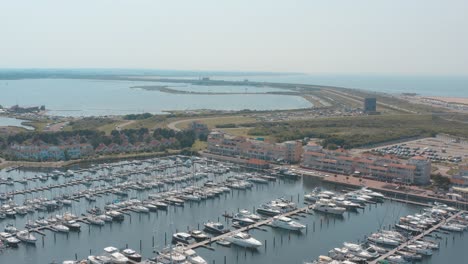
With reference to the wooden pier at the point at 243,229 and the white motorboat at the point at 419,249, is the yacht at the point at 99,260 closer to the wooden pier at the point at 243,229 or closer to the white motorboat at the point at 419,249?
the wooden pier at the point at 243,229

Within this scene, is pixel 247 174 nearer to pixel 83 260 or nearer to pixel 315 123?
pixel 83 260

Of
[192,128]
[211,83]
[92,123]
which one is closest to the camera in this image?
[192,128]

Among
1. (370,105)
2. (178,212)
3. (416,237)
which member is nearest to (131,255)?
(178,212)

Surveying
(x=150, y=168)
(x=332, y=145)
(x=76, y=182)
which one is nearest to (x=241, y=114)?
(x=332, y=145)

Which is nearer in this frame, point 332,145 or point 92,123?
point 332,145

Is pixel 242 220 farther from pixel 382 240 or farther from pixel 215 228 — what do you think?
pixel 382 240
